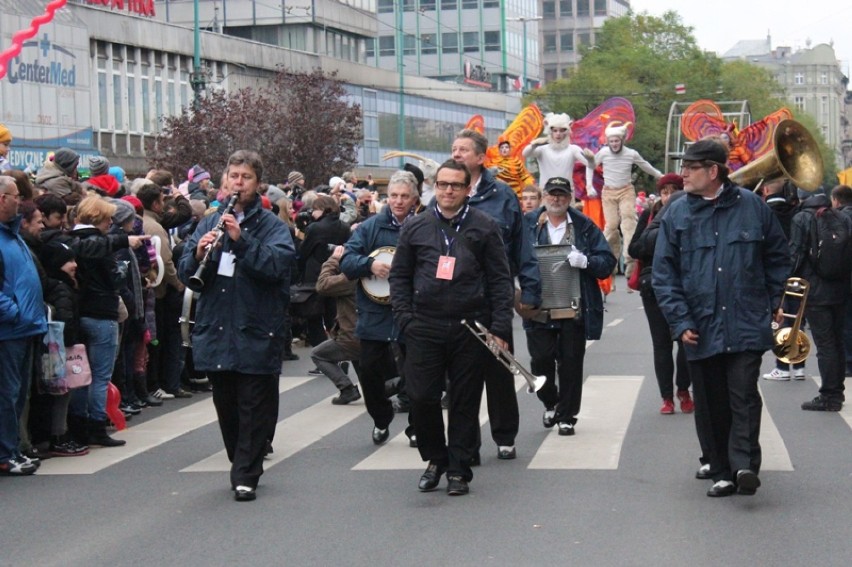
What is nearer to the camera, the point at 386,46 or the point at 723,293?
the point at 723,293

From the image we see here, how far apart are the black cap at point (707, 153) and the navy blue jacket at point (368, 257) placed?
8.75ft

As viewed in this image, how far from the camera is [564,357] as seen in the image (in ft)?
36.7

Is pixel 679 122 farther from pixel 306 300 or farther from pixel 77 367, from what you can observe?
pixel 77 367

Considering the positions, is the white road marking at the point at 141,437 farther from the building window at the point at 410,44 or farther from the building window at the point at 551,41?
the building window at the point at 551,41

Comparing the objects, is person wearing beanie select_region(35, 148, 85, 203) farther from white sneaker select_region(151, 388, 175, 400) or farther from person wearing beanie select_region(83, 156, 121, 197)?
white sneaker select_region(151, 388, 175, 400)

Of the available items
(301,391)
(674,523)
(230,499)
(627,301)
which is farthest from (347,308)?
(627,301)

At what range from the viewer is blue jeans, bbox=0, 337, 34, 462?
393 inches

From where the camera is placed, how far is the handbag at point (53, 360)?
10.5 m

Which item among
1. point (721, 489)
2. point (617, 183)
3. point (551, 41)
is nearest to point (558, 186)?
point (721, 489)

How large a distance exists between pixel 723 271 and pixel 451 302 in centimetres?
149

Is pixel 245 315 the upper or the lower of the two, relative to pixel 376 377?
upper

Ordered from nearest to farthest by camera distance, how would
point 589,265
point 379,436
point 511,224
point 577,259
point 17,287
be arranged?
point 511,224 → point 17,287 → point 379,436 → point 577,259 → point 589,265

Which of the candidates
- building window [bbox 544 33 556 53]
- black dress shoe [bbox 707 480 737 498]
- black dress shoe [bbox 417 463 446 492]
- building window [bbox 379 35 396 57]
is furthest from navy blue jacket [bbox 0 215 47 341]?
building window [bbox 544 33 556 53]

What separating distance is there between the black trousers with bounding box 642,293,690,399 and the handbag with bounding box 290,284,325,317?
5310 mm
